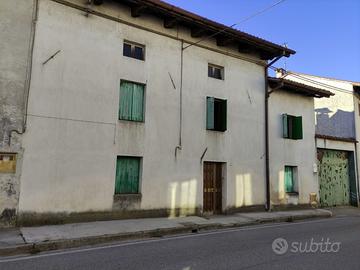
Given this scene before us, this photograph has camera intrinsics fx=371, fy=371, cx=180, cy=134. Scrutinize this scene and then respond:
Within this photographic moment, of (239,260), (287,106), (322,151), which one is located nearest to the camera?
(239,260)

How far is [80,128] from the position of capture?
11.0m

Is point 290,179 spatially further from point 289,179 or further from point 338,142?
point 338,142

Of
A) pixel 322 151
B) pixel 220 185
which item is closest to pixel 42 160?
pixel 220 185

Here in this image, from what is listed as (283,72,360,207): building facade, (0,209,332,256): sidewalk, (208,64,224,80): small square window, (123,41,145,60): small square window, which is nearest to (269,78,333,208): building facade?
(283,72,360,207): building facade

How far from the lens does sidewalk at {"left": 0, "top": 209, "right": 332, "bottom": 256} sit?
7.88 metres

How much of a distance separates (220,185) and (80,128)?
6.11 meters

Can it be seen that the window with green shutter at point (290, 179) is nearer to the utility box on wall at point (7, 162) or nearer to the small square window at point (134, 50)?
the small square window at point (134, 50)

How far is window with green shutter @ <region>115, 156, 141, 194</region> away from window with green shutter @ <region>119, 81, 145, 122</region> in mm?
1365

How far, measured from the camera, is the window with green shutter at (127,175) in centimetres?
1178

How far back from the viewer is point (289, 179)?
17156 millimetres

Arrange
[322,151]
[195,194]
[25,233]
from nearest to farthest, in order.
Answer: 1. [25,233]
2. [195,194]
3. [322,151]

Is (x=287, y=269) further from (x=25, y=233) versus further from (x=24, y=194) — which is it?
(x=24, y=194)

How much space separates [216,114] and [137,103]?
3548 millimetres

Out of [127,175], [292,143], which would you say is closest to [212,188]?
[127,175]
